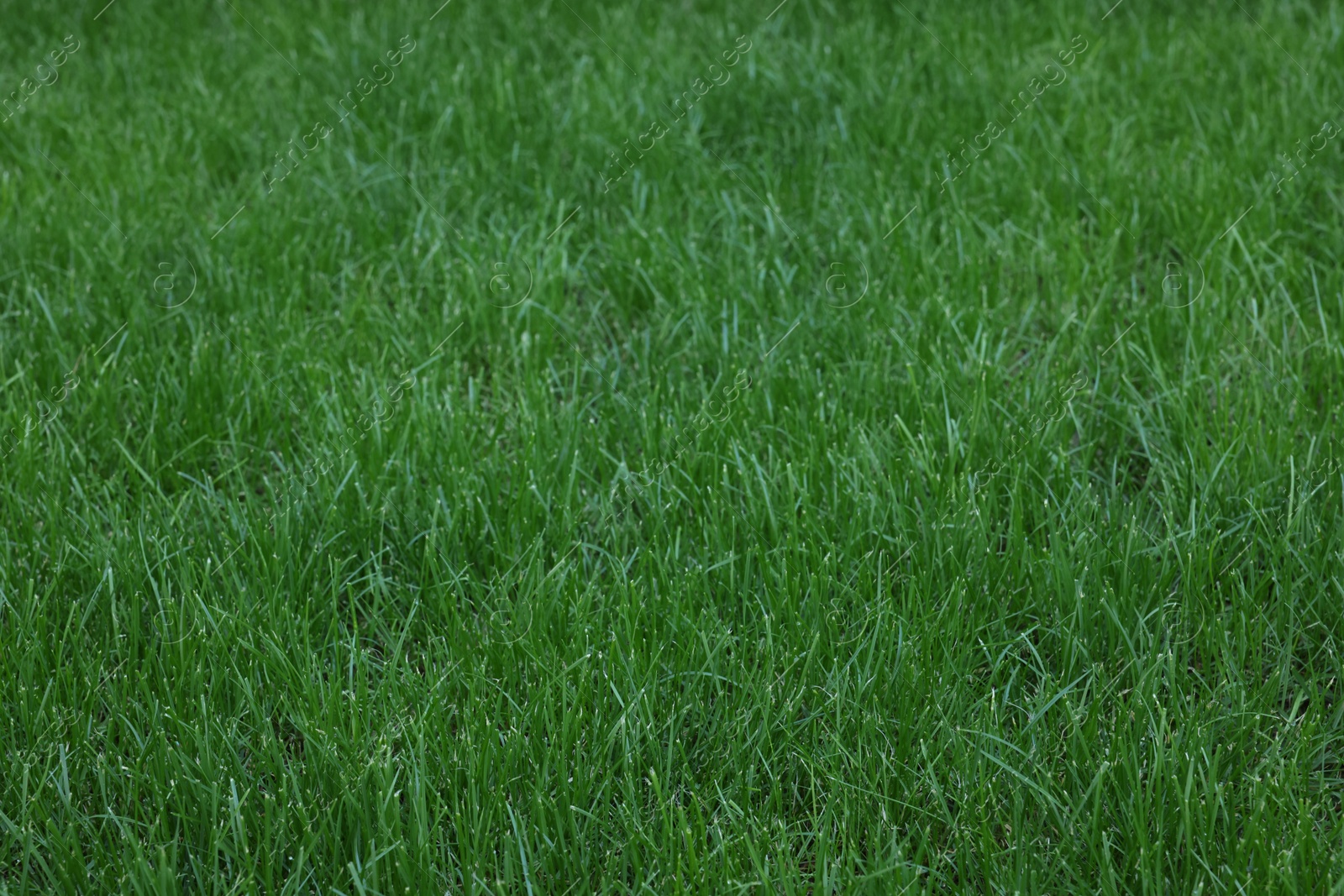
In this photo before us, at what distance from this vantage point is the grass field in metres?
1.96

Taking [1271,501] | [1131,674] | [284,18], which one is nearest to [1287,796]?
[1131,674]

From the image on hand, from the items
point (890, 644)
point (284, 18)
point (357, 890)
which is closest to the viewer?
point (357, 890)

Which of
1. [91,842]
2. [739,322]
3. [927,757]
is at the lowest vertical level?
[927,757]

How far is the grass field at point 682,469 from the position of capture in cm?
196

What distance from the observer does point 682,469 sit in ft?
8.79

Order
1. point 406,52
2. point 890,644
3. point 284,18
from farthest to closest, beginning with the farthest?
point 284,18
point 406,52
point 890,644

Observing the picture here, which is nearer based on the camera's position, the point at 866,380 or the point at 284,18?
the point at 866,380

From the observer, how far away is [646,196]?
381 centimetres

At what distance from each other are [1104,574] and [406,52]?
10.8 feet

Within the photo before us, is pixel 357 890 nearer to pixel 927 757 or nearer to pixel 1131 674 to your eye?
pixel 927 757

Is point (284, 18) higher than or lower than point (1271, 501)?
higher

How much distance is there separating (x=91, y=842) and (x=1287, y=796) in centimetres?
185

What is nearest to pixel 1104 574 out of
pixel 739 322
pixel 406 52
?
pixel 739 322

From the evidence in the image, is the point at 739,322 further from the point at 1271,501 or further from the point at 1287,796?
the point at 1287,796
